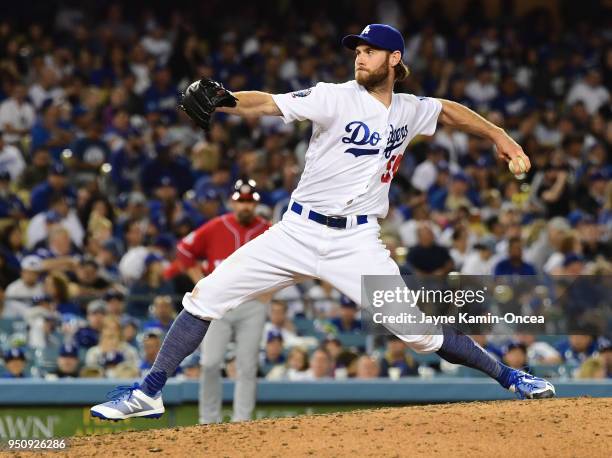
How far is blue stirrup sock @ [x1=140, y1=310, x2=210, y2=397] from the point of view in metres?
5.33

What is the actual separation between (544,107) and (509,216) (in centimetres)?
404

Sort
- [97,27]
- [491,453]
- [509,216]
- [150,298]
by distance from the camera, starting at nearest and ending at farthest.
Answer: [491,453]
[150,298]
[509,216]
[97,27]

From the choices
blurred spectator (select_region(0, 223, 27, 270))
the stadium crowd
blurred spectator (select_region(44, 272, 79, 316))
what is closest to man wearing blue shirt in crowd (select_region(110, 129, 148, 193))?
the stadium crowd

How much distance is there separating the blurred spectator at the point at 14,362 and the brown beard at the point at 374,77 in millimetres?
3955

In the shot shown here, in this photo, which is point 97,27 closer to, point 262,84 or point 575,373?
point 262,84

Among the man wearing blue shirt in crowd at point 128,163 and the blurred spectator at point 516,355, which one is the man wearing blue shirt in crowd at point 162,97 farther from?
the blurred spectator at point 516,355

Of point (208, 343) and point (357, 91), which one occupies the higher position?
point (357, 91)

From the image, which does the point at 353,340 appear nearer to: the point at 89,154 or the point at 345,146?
the point at 89,154

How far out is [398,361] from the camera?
8.77 metres

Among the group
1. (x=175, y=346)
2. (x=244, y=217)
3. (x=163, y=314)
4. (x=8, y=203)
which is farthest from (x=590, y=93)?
(x=175, y=346)

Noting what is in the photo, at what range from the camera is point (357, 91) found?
532 cm

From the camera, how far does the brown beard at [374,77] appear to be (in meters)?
5.32

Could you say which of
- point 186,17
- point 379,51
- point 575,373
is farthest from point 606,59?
point 379,51

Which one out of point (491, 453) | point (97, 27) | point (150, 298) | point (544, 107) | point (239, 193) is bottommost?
point (491, 453)
